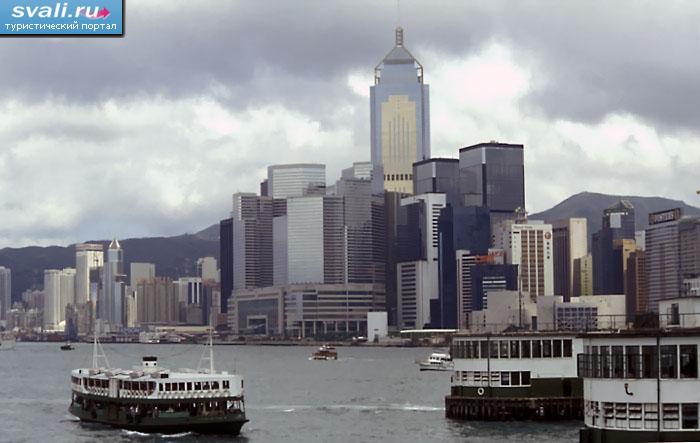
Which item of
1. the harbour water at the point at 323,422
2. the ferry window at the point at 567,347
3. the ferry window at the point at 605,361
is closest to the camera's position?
the ferry window at the point at 605,361

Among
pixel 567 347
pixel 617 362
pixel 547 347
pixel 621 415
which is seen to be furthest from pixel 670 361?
pixel 567 347

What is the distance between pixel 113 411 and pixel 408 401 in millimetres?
47894

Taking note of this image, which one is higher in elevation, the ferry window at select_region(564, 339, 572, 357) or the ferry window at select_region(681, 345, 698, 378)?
the ferry window at select_region(681, 345, 698, 378)

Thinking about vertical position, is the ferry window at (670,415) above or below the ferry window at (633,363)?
below

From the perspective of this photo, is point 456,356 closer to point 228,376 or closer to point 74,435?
point 228,376

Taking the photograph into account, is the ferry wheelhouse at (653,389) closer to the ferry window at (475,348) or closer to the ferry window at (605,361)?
the ferry window at (605,361)

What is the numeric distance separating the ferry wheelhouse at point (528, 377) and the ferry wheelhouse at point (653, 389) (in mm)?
41649

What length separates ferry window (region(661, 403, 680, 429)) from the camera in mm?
64312

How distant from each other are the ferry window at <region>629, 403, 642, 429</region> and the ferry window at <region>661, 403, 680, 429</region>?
1085 mm

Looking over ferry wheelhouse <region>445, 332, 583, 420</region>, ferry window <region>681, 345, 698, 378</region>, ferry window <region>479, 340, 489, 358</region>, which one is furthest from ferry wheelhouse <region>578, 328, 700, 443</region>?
ferry window <region>479, 340, 489, 358</region>

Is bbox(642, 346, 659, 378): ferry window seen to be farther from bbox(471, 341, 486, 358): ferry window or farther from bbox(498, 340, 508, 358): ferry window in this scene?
bbox(471, 341, 486, 358): ferry window

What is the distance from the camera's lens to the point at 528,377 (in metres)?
108

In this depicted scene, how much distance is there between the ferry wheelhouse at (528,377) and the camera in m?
107

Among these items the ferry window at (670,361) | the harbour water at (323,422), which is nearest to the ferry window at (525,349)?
the harbour water at (323,422)
